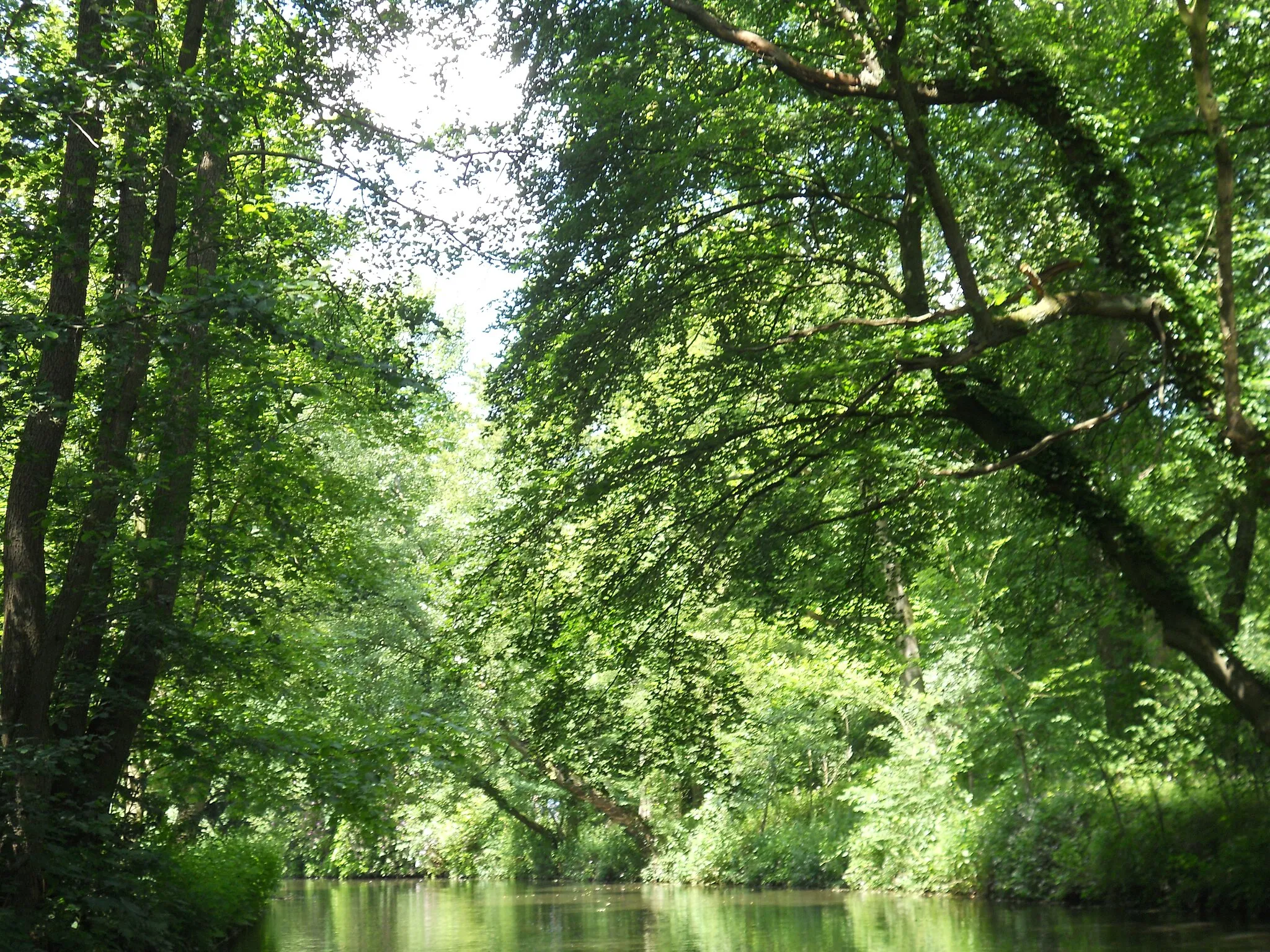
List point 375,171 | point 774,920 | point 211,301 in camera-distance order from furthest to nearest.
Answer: point 774,920
point 375,171
point 211,301

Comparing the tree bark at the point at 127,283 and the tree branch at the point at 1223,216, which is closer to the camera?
the tree branch at the point at 1223,216

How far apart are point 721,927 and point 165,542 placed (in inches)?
394

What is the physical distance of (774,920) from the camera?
17.0 m

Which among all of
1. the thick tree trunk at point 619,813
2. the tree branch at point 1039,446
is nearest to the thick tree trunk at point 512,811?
the thick tree trunk at point 619,813

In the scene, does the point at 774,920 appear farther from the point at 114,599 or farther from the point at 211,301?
the point at 211,301

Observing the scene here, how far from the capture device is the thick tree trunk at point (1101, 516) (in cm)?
1070

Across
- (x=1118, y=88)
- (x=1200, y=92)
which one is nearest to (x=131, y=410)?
(x=1200, y=92)

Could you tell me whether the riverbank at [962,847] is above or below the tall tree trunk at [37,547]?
below

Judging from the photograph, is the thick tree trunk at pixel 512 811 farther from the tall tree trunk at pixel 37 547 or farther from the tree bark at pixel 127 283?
the tall tree trunk at pixel 37 547

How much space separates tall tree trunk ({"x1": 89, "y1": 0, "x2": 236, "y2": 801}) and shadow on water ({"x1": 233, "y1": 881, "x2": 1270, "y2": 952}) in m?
5.75

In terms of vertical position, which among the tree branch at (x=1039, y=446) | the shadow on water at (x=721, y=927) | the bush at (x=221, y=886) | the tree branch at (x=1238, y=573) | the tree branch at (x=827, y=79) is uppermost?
the tree branch at (x=827, y=79)

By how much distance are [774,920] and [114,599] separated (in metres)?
10.3

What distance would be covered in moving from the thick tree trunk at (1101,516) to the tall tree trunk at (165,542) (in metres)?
6.24

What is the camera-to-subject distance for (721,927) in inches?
655
